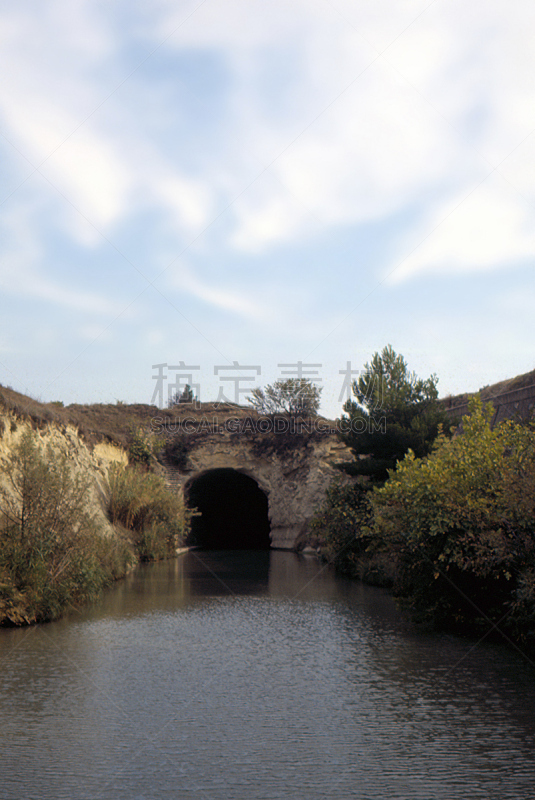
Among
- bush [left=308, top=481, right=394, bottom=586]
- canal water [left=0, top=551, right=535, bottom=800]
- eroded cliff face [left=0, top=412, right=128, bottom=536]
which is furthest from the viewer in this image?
bush [left=308, top=481, right=394, bottom=586]

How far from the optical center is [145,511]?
22312mm

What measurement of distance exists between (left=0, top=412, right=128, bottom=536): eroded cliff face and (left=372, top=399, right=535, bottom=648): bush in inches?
352

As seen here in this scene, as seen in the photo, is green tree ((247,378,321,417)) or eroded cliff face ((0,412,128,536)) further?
green tree ((247,378,321,417))

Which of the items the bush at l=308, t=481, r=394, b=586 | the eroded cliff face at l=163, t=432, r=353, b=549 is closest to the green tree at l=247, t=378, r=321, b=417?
the eroded cliff face at l=163, t=432, r=353, b=549

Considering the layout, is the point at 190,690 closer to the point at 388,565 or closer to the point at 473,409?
the point at 473,409

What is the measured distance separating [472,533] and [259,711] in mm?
4393

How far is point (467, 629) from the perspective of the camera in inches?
400

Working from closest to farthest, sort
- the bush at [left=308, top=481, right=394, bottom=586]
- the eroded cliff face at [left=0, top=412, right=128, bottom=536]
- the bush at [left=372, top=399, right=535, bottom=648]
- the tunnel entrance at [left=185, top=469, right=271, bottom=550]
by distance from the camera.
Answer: the bush at [left=372, top=399, right=535, bottom=648] → the eroded cliff face at [left=0, top=412, right=128, bottom=536] → the bush at [left=308, top=481, right=394, bottom=586] → the tunnel entrance at [left=185, top=469, right=271, bottom=550]

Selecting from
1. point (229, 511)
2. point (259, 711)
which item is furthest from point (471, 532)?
point (229, 511)

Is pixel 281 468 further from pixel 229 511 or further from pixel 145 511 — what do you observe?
pixel 145 511

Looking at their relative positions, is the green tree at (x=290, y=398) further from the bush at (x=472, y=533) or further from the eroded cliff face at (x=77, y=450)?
the bush at (x=472, y=533)

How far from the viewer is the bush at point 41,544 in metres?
10.2

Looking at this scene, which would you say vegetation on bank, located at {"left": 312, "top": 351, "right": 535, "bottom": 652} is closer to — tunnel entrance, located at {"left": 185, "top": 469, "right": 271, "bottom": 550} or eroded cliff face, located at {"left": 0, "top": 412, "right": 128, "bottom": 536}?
eroded cliff face, located at {"left": 0, "top": 412, "right": 128, "bottom": 536}

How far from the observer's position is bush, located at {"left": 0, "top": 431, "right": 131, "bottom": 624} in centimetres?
1018
